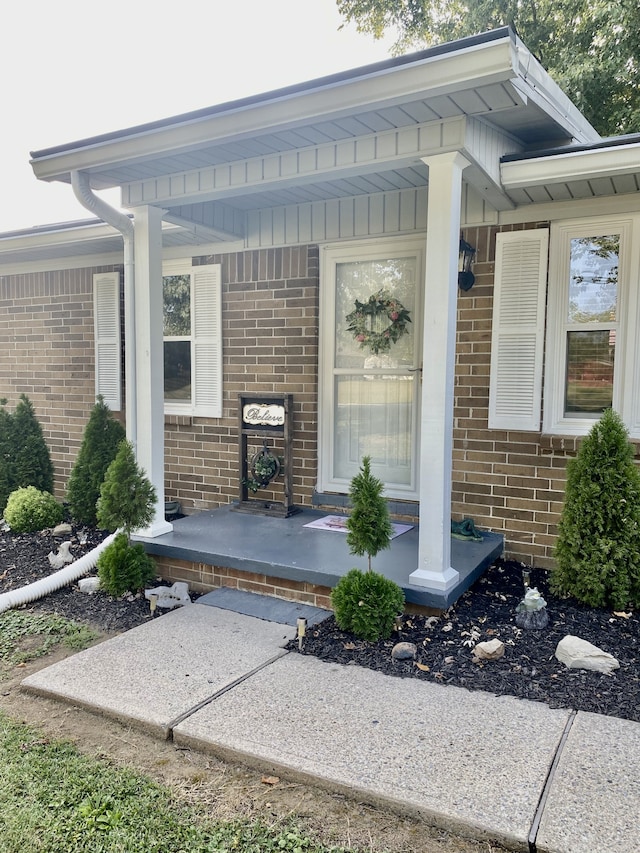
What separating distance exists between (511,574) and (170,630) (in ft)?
7.50

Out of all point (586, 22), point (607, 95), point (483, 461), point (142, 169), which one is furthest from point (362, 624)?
point (586, 22)

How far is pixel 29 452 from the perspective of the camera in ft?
21.4

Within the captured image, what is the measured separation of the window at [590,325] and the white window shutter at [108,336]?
436 cm

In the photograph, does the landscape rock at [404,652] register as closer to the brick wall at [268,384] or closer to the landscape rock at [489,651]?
the landscape rock at [489,651]

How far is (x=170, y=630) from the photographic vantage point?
353cm

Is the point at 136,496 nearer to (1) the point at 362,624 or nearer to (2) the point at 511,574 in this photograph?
(1) the point at 362,624

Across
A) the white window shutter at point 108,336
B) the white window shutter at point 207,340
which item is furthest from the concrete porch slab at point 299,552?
the white window shutter at point 108,336

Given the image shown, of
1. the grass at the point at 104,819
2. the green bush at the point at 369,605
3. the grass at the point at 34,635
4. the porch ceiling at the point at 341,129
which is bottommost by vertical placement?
the grass at the point at 34,635

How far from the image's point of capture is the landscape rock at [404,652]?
3.13 meters

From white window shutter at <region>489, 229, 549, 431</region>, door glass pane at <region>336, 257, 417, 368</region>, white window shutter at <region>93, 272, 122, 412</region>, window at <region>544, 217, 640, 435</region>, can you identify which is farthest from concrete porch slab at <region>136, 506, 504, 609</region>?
white window shutter at <region>93, 272, 122, 412</region>

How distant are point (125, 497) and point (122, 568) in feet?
1.55

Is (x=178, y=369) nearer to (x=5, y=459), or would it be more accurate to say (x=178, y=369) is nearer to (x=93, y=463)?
(x=93, y=463)

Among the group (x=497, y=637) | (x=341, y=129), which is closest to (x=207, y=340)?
(x=341, y=129)

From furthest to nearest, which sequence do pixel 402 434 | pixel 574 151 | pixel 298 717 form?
1. pixel 402 434
2. pixel 574 151
3. pixel 298 717
